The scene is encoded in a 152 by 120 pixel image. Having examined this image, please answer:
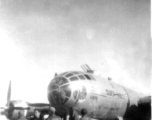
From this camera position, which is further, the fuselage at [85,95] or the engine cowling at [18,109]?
the fuselage at [85,95]

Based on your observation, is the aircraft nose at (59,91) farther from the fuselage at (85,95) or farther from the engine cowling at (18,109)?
the engine cowling at (18,109)

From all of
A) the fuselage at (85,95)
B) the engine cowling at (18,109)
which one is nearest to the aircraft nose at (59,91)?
the fuselage at (85,95)

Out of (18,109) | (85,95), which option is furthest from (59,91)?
(18,109)

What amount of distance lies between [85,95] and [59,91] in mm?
1459

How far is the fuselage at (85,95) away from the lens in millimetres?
10414

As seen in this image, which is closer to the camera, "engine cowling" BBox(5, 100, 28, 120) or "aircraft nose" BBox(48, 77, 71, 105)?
"engine cowling" BBox(5, 100, 28, 120)

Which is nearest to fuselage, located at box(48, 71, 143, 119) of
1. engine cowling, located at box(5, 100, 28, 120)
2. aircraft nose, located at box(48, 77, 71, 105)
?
aircraft nose, located at box(48, 77, 71, 105)

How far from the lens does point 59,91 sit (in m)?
10.4

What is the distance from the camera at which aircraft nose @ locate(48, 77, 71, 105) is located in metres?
10.3

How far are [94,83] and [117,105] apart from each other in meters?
2.67

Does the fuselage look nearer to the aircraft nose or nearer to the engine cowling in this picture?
the aircraft nose

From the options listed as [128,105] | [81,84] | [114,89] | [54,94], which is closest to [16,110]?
[54,94]

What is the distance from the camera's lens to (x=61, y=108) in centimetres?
1076

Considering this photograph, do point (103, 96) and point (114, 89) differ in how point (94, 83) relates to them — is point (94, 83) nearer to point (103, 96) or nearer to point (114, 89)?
point (103, 96)
